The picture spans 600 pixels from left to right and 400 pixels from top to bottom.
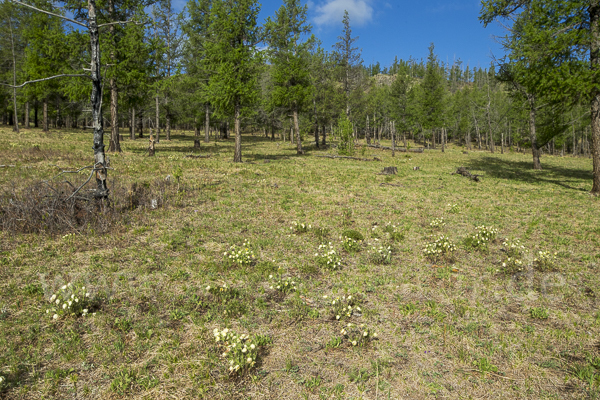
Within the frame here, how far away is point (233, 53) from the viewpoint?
19297 mm

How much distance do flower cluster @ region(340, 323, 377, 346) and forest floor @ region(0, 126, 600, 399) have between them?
0.03 meters

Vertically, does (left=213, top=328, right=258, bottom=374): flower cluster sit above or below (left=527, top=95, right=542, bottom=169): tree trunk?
below

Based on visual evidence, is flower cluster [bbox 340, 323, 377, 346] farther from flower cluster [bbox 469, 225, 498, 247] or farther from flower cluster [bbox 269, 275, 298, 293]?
flower cluster [bbox 469, 225, 498, 247]

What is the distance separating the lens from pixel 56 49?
19016mm

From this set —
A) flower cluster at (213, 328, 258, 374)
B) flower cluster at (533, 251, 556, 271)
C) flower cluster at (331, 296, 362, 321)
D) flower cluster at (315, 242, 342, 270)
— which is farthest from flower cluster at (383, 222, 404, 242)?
flower cluster at (213, 328, 258, 374)

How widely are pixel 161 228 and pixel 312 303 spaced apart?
5.18 meters

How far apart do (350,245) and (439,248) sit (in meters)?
2.22

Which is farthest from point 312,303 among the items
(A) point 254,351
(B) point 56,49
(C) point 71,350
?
(B) point 56,49

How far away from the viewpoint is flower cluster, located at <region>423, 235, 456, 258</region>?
7.38 m

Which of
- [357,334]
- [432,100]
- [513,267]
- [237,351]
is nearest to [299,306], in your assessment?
[357,334]

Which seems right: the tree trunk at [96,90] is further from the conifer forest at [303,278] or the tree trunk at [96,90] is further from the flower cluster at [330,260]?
the flower cluster at [330,260]

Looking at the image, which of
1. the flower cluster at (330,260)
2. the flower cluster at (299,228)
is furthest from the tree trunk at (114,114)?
the flower cluster at (330,260)

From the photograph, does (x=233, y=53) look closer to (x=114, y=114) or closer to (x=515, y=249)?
(x=114, y=114)

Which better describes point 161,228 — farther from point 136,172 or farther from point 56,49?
point 56,49
